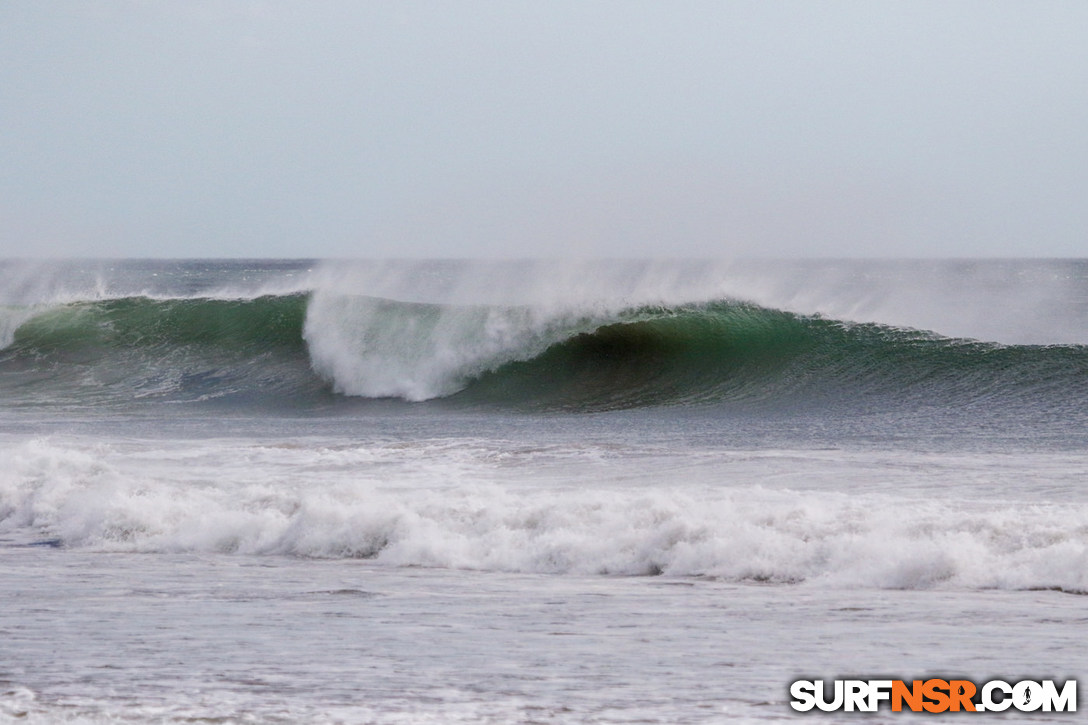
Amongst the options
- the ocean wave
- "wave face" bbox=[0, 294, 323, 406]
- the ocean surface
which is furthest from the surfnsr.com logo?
"wave face" bbox=[0, 294, 323, 406]

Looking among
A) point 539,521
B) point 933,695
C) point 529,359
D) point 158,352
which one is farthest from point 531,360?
point 933,695

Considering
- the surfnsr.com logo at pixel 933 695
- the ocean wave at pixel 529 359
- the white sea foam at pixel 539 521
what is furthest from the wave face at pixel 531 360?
the surfnsr.com logo at pixel 933 695

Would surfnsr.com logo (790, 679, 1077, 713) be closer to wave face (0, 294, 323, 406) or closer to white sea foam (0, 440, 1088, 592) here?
white sea foam (0, 440, 1088, 592)

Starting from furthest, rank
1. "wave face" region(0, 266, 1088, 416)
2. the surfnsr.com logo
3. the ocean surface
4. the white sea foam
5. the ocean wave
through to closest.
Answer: the ocean wave < "wave face" region(0, 266, 1088, 416) < the white sea foam < the ocean surface < the surfnsr.com logo

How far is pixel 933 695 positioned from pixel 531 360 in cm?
1308

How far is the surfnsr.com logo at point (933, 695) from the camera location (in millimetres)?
4152

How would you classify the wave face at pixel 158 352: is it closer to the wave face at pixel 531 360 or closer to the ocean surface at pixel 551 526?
the wave face at pixel 531 360

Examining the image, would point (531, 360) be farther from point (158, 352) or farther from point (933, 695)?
point (933, 695)

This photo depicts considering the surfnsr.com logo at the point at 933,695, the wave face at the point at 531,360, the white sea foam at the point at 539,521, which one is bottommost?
the surfnsr.com logo at the point at 933,695

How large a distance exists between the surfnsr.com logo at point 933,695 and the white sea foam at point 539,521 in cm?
178

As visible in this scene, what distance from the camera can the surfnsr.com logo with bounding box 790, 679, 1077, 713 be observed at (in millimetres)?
4152

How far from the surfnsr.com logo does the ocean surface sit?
0.10 m

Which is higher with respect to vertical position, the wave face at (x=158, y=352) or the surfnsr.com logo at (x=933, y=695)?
the wave face at (x=158, y=352)

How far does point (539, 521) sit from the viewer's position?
749 centimetres
